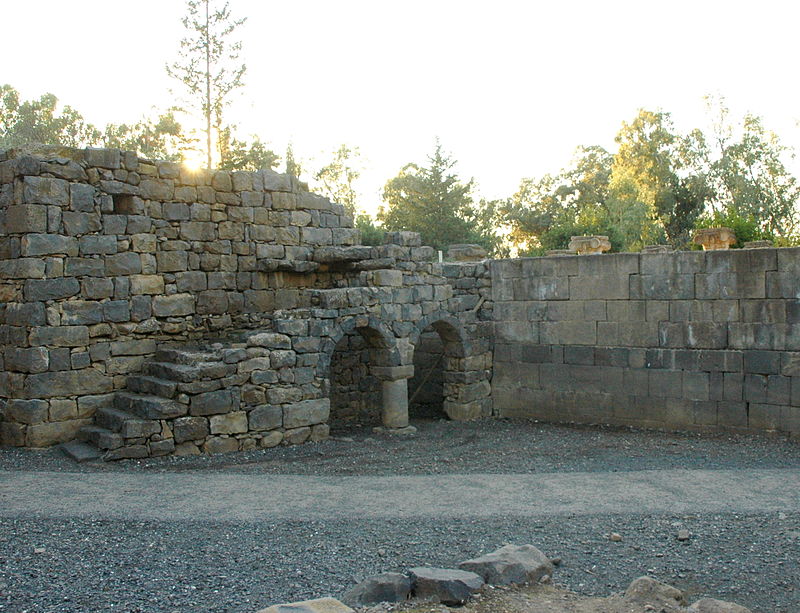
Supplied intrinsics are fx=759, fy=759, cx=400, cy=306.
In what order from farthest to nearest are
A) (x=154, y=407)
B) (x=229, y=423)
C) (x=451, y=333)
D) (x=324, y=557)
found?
(x=451, y=333) → (x=229, y=423) → (x=154, y=407) → (x=324, y=557)

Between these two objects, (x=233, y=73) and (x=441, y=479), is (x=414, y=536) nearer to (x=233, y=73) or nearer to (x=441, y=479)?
(x=441, y=479)

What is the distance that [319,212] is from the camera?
13.1 metres

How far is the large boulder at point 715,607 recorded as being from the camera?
15.5 feet

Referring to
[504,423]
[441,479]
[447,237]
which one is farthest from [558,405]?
[447,237]

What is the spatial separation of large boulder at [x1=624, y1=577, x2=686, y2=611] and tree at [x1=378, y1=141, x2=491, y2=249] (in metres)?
26.0

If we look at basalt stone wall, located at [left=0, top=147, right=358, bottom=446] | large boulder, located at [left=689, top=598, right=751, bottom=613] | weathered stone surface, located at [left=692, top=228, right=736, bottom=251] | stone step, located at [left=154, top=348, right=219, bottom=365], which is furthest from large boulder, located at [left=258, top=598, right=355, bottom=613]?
weathered stone surface, located at [left=692, top=228, right=736, bottom=251]

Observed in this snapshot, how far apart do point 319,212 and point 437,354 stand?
3902 mm

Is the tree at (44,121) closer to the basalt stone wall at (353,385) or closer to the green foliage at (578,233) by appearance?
the green foliage at (578,233)

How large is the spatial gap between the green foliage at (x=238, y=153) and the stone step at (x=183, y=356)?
19.3 m

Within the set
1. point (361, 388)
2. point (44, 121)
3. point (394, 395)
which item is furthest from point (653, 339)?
point (44, 121)

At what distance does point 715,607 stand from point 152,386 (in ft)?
24.7

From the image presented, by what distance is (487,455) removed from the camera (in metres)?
10.1

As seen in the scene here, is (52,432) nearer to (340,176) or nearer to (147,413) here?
(147,413)

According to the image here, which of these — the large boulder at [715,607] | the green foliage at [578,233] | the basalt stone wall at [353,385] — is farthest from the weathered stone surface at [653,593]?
the green foliage at [578,233]
